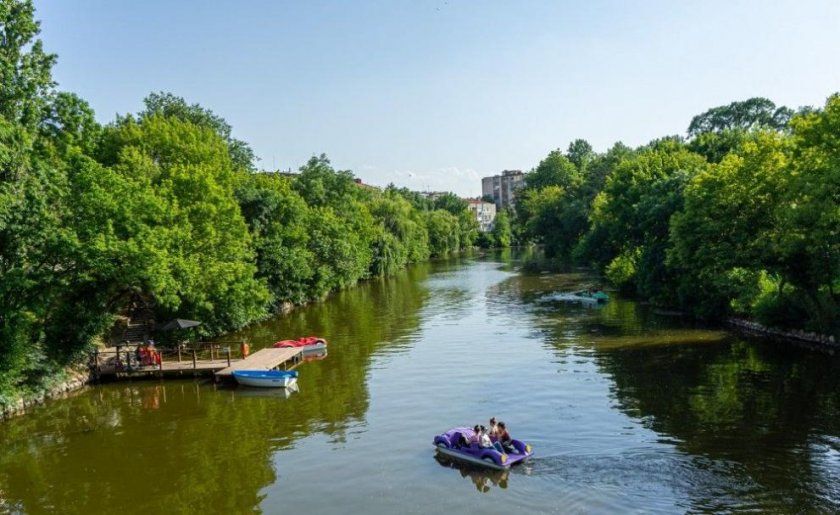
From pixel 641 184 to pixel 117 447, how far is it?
54392 millimetres

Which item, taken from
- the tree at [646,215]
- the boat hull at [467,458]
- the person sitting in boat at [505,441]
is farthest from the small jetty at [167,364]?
the tree at [646,215]

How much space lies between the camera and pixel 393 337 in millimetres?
46219

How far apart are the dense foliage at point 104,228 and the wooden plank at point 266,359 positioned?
4.58 m

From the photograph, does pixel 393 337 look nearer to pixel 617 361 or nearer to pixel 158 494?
pixel 617 361

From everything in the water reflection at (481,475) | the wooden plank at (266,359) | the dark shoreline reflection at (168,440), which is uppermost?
the wooden plank at (266,359)

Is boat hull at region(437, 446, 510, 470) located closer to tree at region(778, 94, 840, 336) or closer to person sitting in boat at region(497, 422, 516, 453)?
person sitting in boat at region(497, 422, 516, 453)

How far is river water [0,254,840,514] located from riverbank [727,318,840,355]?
1783mm

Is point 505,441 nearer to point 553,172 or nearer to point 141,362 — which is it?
point 141,362

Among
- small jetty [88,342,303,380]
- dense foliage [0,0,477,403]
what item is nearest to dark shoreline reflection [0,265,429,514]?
small jetty [88,342,303,380]

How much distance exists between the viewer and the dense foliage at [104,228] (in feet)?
91.9

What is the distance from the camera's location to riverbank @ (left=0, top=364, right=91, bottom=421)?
2920 centimetres

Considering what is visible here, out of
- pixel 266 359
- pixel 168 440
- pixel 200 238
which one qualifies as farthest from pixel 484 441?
pixel 200 238

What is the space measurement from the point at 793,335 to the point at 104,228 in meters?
37.4

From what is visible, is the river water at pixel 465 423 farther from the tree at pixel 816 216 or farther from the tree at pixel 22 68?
the tree at pixel 22 68
